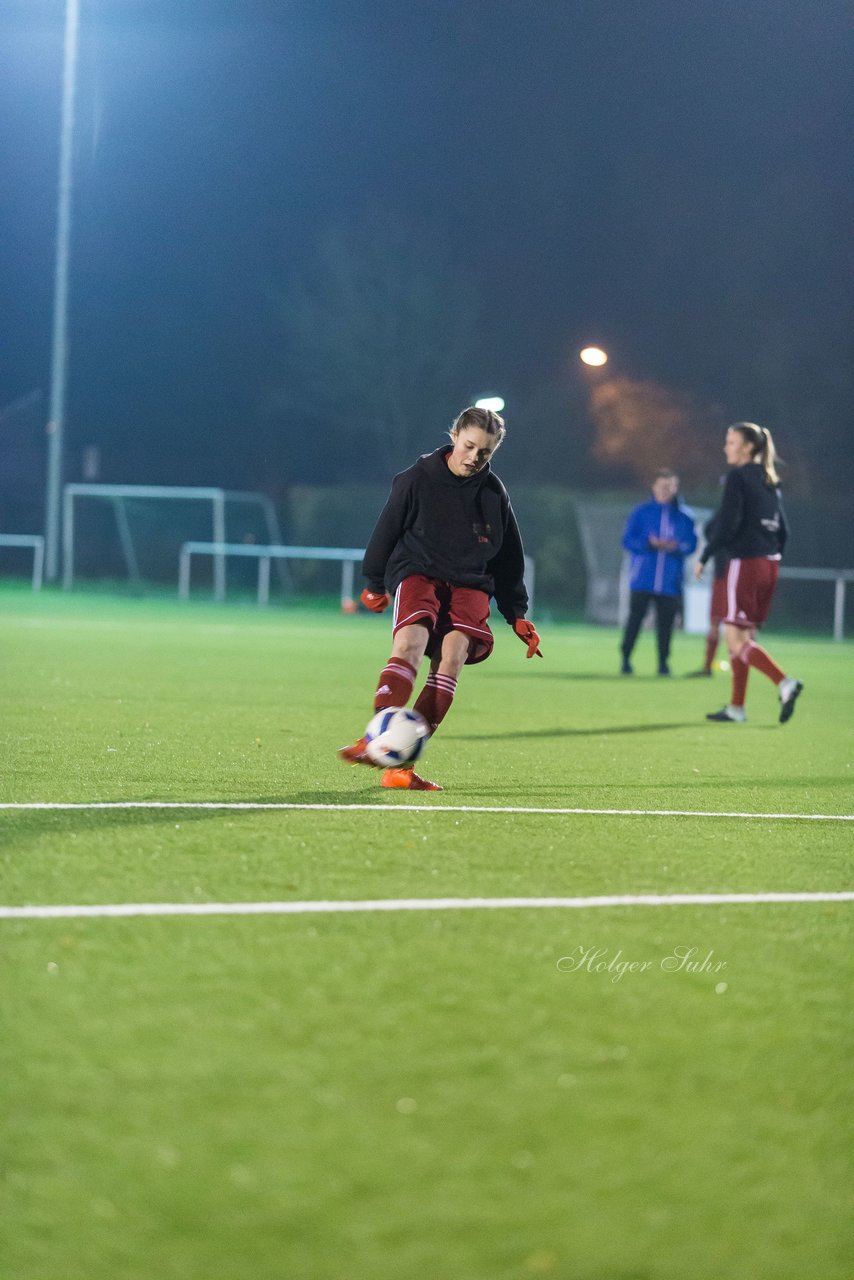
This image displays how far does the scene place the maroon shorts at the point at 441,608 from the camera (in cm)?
703

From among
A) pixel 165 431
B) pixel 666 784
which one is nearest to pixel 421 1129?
pixel 666 784

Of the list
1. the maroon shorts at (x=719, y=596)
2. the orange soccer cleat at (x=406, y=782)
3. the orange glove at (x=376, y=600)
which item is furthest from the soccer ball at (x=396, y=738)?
the maroon shorts at (x=719, y=596)

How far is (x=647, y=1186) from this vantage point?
7.64 feet

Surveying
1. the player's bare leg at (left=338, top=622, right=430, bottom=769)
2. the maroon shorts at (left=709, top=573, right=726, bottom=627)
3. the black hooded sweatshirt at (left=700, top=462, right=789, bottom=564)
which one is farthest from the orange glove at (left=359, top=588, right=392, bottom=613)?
the maroon shorts at (left=709, top=573, right=726, bottom=627)

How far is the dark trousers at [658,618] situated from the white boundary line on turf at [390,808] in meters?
9.25

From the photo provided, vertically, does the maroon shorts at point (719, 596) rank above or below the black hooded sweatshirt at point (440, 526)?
below

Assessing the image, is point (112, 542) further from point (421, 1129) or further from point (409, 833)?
point (421, 1129)

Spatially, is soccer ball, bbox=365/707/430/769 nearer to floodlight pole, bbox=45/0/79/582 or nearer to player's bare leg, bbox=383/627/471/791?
player's bare leg, bbox=383/627/471/791

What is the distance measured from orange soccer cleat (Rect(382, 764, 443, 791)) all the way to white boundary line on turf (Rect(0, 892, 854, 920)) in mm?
2266

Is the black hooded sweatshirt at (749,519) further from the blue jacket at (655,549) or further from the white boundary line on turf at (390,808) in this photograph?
the white boundary line on turf at (390,808)

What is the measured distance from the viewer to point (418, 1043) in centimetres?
291

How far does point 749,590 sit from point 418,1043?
8515 mm

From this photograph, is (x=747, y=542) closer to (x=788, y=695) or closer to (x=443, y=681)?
(x=788, y=695)
